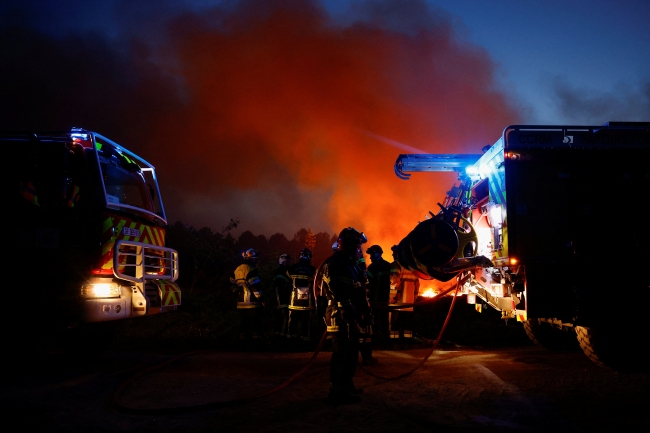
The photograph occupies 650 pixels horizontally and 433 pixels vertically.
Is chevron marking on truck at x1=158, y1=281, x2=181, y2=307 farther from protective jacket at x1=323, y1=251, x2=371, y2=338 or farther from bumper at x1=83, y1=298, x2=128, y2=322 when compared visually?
protective jacket at x1=323, y1=251, x2=371, y2=338

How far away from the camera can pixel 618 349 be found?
5.95 meters

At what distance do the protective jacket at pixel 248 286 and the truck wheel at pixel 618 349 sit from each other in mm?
5332

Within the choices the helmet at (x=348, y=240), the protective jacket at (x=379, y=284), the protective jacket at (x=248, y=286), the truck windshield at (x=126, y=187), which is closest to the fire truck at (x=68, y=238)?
the truck windshield at (x=126, y=187)

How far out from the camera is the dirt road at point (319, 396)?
4340mm

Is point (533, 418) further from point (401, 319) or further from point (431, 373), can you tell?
point (401, 319)

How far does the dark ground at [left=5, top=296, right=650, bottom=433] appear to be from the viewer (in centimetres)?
436

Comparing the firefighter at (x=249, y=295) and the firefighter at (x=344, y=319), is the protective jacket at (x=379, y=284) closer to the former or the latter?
the firefighter at (x=249, y=295)

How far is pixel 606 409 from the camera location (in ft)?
15.4

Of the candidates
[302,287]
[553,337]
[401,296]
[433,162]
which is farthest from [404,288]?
[553,337]

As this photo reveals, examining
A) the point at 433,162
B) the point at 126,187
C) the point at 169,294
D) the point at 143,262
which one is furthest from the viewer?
the point at 433,162

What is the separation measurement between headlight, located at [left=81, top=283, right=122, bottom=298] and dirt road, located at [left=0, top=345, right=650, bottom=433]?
3.19ft

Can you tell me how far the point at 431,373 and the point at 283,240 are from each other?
111ft

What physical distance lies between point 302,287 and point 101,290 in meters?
3.86

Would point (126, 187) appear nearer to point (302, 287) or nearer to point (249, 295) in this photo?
point (249, 295)
